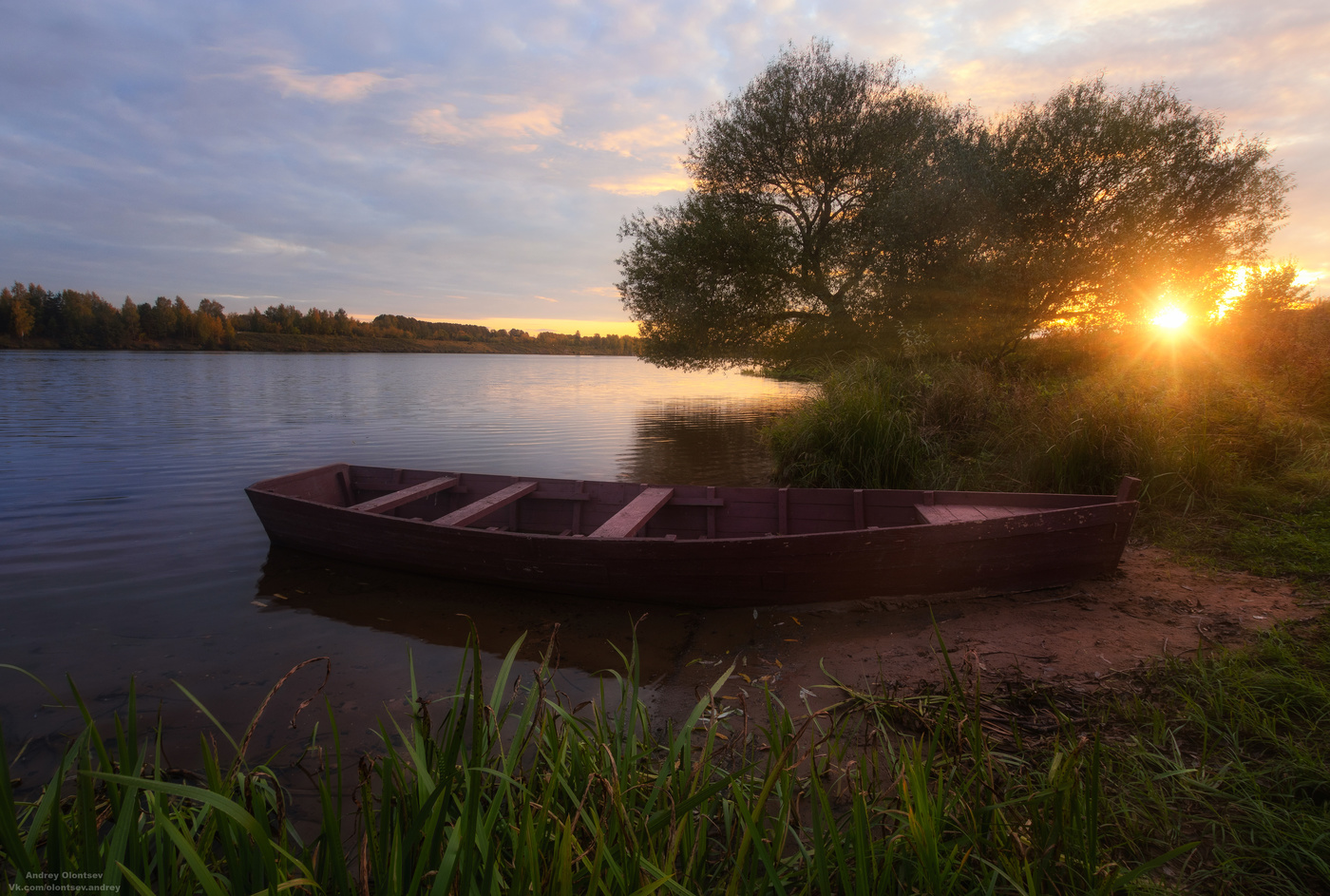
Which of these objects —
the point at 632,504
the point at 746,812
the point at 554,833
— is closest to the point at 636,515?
the point at 632,504

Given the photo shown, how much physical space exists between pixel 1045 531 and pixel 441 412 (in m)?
20.2

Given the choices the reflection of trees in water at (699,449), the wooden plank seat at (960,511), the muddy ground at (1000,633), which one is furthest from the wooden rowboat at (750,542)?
the reflection of trees in water at (699,449)

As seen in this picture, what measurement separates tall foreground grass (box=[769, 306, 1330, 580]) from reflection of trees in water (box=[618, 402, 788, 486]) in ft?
4.85

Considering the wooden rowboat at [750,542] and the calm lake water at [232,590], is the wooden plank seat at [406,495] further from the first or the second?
the calm lake water at [232,590]

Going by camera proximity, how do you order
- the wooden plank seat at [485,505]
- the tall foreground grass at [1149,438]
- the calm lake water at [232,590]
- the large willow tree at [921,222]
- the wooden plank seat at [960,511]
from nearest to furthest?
the calm lake water at [232,590] < the wooden plank seat at [960,511] < the tall foreground grass at [1149,438] < the wooden plank seat at [485,505] < the large willow tree at [921,222]

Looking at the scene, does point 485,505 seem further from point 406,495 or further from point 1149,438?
point 1149,438

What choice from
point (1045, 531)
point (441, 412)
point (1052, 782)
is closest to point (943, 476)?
point (1045, 531)

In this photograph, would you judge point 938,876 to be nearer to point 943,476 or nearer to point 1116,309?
point 943,476

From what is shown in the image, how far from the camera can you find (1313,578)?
14.9 ft

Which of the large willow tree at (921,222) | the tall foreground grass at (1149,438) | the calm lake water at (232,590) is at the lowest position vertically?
the calm lake water at (232,590)

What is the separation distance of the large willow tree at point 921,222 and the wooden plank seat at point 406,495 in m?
11.3

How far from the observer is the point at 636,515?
6348 mm

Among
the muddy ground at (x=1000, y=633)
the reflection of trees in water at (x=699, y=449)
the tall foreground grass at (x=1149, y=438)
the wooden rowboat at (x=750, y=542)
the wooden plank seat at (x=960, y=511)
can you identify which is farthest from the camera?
the reflection of trees in water at (x=699, y=449)

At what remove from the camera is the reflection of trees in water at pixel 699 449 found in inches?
458
